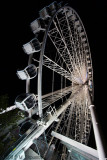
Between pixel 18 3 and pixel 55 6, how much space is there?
14.3 feet

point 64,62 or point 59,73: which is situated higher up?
point 64,62

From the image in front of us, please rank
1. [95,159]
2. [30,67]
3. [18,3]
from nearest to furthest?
[95,159] → [30,67] → [18,3]

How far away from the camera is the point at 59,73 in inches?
295

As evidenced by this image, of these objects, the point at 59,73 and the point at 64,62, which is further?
the point at 64,62

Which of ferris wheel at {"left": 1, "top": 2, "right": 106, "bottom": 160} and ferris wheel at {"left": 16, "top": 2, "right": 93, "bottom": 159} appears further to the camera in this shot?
ferris wheel at {"left": 16, "top": 2, "right": 93, "bottom": 159}

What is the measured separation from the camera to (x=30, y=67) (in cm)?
468

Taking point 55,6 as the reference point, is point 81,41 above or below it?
below

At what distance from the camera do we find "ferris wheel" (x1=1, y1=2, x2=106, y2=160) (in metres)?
4.10

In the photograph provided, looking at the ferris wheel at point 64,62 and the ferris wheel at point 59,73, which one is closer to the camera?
the ferris wheel at point 59,73

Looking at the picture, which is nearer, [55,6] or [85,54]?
[55,6]

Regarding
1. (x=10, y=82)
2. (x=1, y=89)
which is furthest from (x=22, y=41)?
(x=1, y=89)

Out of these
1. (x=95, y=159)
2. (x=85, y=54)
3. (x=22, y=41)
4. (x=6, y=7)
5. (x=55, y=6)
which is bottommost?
(x=95, y=159)

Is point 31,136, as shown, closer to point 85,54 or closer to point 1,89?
point 1,89

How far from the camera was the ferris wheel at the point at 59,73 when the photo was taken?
4.10m
